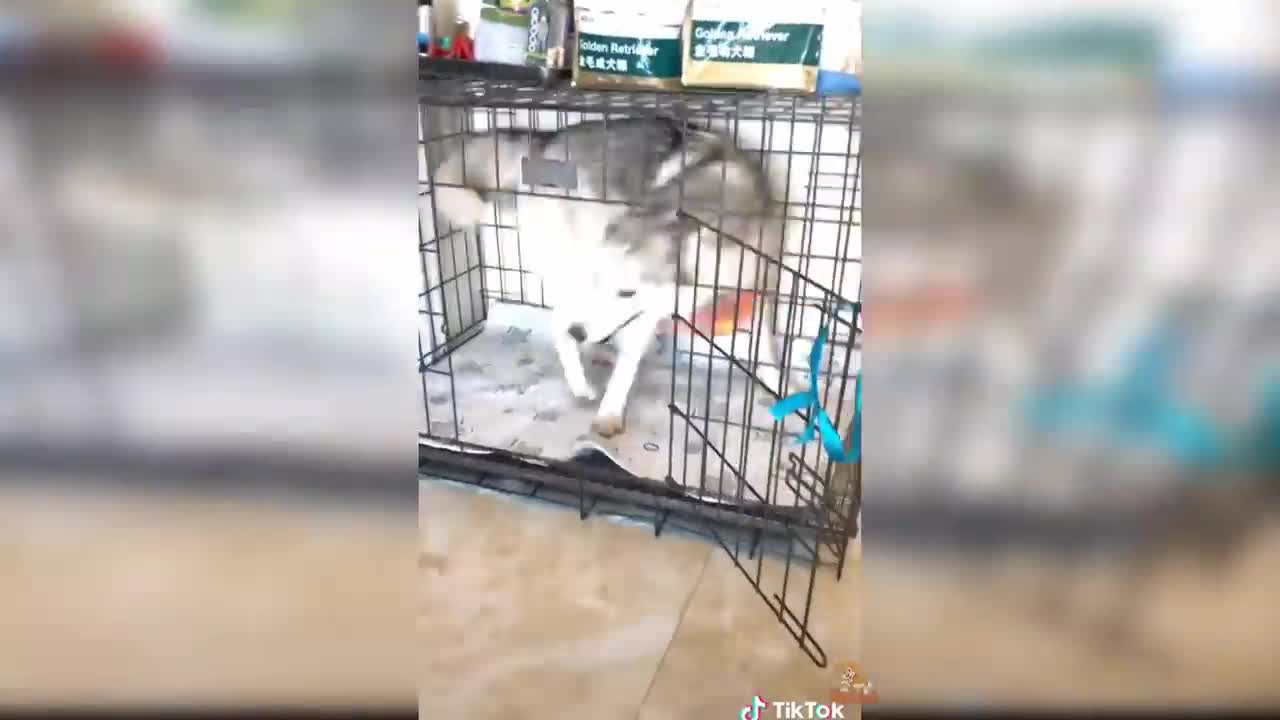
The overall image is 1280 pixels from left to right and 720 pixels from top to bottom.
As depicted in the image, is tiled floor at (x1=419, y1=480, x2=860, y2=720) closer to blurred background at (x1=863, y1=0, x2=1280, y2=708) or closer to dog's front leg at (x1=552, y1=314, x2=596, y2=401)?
dog's front leg at (x1=552, y1=314, x2=596, y2=401)

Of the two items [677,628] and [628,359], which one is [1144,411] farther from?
[628,359]

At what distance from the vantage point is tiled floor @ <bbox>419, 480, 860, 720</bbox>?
2.74ft

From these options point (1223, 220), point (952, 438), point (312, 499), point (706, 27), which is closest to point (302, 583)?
point (312, 499)

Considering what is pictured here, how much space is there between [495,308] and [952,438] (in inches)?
55.8

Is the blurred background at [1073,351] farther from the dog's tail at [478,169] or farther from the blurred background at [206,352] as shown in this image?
the dog's tail at [478,169]

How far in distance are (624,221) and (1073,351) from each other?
1.02m

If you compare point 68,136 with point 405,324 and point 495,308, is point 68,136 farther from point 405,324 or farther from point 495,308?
point 495,308

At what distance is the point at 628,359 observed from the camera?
1.35 meters

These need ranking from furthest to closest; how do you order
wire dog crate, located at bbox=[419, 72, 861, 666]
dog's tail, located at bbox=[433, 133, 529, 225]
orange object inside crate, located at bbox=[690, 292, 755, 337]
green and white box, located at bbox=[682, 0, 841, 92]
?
1. dog's tail, located at bbox=[433, 133, 529, 225]
2. orange object inside crate, located at bbox=[690, 292, 755, 337]
3. green and white box, located at bbox=[682, 0, 841, 92]
4. wire dog crate, located at bbox=[419, 72, 861, 666]

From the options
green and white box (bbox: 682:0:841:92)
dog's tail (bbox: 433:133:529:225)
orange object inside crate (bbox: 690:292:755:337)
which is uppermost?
green and white box (bbox: 682:0:841:92)

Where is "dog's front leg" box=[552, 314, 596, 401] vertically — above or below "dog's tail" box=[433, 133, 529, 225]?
below

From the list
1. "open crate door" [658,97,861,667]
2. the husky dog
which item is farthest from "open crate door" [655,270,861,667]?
the husky dog

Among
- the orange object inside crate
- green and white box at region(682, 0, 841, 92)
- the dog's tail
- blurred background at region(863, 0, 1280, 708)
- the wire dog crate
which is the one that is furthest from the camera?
the dog's tail

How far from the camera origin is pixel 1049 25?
0.27 m
